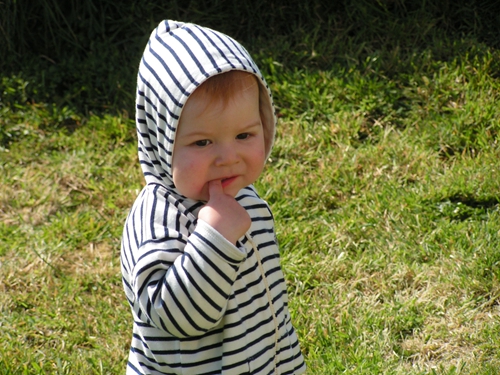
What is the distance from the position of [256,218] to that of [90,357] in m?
1.22

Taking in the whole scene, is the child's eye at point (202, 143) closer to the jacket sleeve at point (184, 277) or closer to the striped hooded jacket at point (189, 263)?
the striped hooded jacket at point (189, 263)

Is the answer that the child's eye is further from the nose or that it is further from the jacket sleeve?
the jacket sleeve

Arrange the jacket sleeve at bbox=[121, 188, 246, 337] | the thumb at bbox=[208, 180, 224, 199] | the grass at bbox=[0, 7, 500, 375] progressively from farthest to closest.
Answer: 1. the grass at bbox=[0, 7, 500, 375]
2. the thumb at bbox=[208, 180, 224, 199]
3. the jacket sleeve at bbox=[121, 188, 246, 337]

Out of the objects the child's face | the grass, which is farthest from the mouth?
the grass

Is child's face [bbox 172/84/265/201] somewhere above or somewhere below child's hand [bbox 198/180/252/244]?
above

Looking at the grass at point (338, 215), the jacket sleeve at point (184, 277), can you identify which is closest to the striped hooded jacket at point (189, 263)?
the jacket sleeve at point (184, 277)

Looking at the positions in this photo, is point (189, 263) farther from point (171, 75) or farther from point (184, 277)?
point (171, 75)

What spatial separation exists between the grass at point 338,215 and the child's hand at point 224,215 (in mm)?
1123

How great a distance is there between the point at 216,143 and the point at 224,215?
0.19 m

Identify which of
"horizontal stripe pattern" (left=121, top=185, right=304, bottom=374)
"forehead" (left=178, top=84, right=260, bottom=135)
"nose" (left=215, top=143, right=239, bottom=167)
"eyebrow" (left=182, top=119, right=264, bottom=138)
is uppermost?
"forehead" (left=178, top=84, right=260, bottom=135)

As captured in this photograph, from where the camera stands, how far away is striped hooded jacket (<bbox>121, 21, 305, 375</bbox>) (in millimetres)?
1867

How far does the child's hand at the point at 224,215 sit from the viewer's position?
1901 millimetres

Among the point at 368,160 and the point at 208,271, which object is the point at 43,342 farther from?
the point at 368,160

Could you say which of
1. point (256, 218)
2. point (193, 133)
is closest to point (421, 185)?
point (256, 218)
